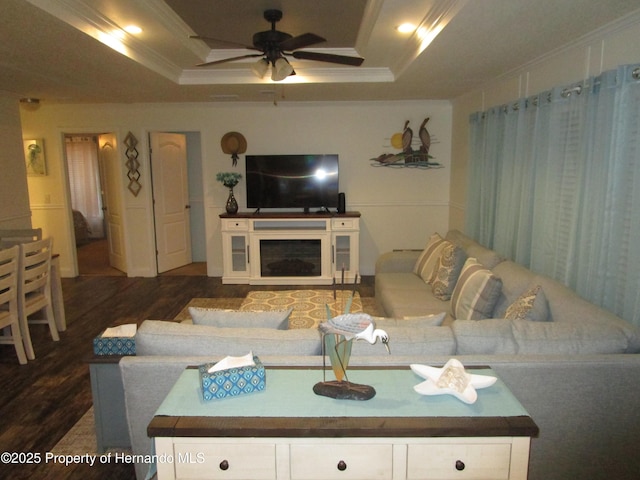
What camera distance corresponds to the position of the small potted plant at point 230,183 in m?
5.91

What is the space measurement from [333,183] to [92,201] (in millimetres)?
6071

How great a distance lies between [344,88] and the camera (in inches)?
197

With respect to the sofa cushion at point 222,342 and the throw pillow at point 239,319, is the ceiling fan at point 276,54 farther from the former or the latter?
the sofa cushion at point 222,342

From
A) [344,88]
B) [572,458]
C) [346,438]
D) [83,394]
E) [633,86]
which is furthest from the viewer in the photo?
[344,88]

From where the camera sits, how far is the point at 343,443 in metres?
1.41

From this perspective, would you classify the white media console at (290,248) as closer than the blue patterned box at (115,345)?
No

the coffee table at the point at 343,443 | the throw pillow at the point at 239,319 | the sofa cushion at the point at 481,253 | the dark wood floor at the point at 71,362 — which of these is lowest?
the dark wood floor at the point at 71,362

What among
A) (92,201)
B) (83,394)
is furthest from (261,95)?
(92,201)

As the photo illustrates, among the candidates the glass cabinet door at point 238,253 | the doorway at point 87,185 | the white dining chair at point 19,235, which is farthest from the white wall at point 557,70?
the doorway at point 87,185

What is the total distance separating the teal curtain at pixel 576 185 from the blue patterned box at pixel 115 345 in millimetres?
2635

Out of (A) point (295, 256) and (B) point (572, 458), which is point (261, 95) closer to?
(A) point (295, 256)

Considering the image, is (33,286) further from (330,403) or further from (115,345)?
(330,403)

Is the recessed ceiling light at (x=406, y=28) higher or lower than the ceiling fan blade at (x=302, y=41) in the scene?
higher

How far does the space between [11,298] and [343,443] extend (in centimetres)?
328
